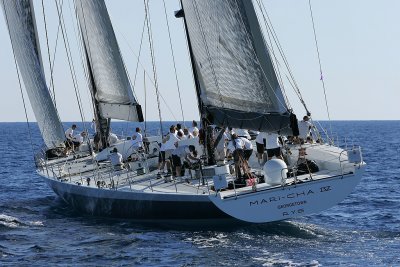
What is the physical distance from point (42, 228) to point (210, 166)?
215 inches

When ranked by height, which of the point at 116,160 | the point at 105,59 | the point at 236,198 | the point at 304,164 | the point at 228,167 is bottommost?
the point at 236,198

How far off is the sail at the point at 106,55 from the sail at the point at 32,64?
9.88 feet

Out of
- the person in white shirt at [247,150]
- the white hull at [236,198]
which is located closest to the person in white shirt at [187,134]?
the person in white shirt at [247,150]

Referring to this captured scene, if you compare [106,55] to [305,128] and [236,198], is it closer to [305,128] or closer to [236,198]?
[305,128]

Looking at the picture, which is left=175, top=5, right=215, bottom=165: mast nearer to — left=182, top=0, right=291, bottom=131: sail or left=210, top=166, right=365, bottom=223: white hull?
left=182, top=0, right=291, bottom=131: sail

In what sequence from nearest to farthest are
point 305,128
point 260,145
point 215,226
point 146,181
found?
point 215,226 → point 146,181 → point 260,145 → point 305,128

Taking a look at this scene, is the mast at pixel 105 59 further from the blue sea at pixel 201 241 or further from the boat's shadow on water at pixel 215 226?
the boat's shadow on water at pixel 215 226

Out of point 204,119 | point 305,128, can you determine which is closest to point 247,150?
point 204,119

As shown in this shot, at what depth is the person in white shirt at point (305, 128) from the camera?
100 ft

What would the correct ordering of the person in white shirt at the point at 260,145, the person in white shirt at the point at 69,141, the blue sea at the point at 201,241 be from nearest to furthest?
the blue sea at the point at 201,241 < the person in white shirt at the point at 260,145 < the person in white shirt at the point at 69,141

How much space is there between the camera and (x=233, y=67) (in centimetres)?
2530

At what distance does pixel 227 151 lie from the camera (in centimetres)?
2873

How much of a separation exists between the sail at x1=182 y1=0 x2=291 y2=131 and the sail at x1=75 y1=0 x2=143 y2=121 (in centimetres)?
771

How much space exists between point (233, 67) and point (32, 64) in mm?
13963
